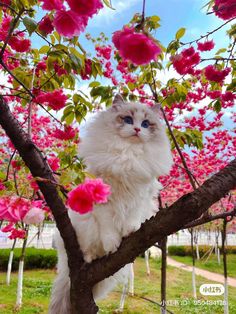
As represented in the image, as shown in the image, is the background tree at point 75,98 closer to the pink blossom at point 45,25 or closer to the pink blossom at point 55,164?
the pink blossom at point 45,25

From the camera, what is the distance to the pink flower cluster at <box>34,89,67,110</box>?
86.7 inches

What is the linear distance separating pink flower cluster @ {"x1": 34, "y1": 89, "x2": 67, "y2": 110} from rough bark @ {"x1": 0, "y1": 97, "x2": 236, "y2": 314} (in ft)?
2.44

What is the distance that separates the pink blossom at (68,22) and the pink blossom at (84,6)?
0.04 meters

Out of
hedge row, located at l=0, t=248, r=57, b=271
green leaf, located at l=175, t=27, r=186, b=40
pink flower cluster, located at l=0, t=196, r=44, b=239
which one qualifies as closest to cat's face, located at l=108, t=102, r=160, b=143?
green leaf, located at l=175, t=27, r=186, b=40

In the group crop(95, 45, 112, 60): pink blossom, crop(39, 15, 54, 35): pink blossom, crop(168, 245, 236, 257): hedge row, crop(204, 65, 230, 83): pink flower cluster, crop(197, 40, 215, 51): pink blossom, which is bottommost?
crop(168, 245, 236, 257): hedge row

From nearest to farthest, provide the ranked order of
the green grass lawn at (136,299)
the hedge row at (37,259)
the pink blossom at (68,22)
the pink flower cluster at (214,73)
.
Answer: the pink blossom at (68,22)
the pink flower cluster at (214,73)
the green grass lawn at (136,299)
the hedge row at (37,259)

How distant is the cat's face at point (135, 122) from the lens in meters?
2.26

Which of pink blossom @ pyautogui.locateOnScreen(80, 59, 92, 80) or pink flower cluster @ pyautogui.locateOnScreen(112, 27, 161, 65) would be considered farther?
pink blossom @ pyautogui.locateOnScreen(80, 59, 92, 80)

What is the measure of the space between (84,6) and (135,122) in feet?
3.85

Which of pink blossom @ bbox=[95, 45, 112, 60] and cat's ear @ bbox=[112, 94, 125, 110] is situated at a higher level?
pink blossom @ bbox=[95, 45, 112, 60]

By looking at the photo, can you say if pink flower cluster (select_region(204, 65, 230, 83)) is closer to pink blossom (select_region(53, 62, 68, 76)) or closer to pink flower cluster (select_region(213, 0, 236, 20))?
pink flower cluster (select_region(213, 0, 236, 20))

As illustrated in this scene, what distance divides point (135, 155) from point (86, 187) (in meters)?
0.97

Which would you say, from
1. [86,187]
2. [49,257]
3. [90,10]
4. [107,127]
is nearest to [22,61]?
[107,127]

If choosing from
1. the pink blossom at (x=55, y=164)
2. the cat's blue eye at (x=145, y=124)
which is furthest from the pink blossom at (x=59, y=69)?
the pink blossom at (x=55, y=164)
